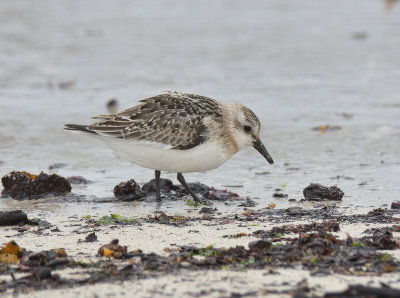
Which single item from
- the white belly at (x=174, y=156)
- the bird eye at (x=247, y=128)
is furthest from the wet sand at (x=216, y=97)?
the bird eye at (x=247, y=128)

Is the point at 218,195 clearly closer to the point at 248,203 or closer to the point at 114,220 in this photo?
the point at 248,203

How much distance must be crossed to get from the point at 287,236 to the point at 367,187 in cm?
216

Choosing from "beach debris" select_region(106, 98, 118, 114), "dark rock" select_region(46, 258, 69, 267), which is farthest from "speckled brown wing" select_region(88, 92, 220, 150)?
"beach debris" select_region(106, 98, 118, 114)

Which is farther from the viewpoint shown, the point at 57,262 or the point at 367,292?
the point at 57,262

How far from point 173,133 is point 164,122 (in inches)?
7.0

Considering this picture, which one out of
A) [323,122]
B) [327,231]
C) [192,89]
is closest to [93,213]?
[327,231]

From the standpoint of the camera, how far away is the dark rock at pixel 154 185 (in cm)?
719

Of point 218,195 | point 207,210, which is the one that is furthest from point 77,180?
point 207,210

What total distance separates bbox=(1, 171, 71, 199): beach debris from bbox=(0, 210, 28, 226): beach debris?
3.58 feet

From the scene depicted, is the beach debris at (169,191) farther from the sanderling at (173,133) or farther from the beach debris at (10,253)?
the beach debris at (10,253)

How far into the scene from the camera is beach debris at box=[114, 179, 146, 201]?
684cm

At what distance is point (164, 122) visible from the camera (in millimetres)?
6930

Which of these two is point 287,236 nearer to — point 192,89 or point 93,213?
point 93,213

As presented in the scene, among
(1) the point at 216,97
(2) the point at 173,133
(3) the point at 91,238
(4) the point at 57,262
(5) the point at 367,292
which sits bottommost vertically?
(5) the point at 367,292
